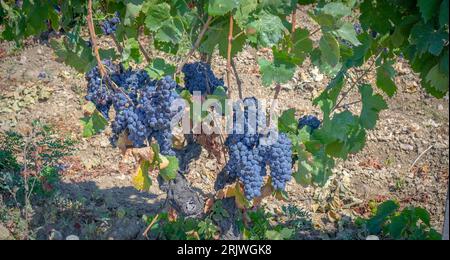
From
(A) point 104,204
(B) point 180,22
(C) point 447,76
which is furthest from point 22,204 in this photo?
(C) point 447,76

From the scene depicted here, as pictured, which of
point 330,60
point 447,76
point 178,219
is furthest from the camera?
point 178,219

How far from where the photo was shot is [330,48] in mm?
3105

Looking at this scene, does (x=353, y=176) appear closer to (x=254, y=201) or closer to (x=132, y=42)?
(x=254, y=201)

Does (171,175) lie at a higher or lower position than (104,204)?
higher

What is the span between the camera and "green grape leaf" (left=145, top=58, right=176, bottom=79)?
3.08 m

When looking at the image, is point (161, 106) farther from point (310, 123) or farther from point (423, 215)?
point (423, 215)

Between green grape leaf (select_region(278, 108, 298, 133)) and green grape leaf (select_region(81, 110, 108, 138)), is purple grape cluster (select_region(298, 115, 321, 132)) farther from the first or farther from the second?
green grape leaf (select_region(81, 110, 108, 138))

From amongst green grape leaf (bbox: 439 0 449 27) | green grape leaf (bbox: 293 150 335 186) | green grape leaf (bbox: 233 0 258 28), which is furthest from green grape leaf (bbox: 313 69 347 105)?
green grape leaf (bbox: 439 0 449 27)

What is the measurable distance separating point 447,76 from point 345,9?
0.54 metres

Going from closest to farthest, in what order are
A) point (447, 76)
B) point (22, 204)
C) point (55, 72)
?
point (447, 76) < point (22, 204) < point (55, 72)

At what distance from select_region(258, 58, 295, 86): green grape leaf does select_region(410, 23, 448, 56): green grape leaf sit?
1.82 ft

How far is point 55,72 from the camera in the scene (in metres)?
6.54

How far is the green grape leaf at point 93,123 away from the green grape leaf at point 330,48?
110 cm

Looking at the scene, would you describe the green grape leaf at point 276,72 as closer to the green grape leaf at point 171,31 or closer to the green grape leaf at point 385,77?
the green grape leaf at point 171,31
